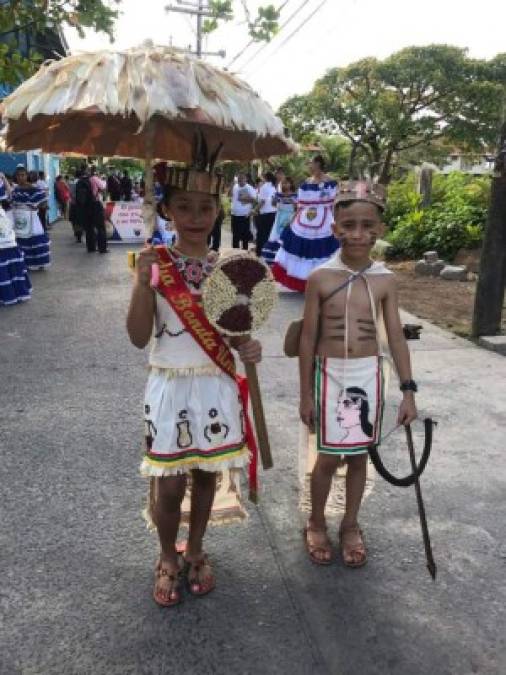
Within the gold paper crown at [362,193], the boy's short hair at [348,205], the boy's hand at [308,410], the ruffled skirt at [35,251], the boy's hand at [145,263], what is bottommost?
the ruffled skirt at [35,251]

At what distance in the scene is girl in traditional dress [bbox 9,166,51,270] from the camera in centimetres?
1030

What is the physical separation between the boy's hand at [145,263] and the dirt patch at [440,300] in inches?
209

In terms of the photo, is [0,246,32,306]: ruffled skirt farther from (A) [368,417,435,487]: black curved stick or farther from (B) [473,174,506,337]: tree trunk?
(A) [368,417,435,487]: black curved stick

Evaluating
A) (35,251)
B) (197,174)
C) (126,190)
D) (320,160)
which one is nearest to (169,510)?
(197,174)

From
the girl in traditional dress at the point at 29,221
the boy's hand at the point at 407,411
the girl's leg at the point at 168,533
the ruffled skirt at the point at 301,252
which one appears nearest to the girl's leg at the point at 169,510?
the girl's leg at the point at 168,533

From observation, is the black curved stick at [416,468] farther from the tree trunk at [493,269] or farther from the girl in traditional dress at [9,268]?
the girl in traditional dress at [9,268]

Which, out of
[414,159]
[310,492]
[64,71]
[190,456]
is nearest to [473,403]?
[310,492]

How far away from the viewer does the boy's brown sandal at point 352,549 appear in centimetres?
271

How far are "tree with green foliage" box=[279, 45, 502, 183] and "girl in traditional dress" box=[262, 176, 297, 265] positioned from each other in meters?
15.3

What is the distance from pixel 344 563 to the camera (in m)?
2.72

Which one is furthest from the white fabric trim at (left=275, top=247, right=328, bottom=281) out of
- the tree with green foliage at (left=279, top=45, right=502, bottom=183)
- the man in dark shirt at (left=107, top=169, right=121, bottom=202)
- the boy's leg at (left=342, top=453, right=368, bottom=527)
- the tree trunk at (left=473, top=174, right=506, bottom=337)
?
the tree with green foliage at (left=279, top=45, right=502, bottom=183)

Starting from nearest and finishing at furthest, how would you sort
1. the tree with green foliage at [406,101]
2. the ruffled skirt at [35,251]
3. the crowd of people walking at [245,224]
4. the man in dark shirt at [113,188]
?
the crowd of people walking at [245,224]
the ruffled skirt at [35,251]
the man in dark shirt at [113,188]
the tree with green foliage at [406,101]

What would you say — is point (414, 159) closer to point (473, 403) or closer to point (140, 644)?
point (473, 403)

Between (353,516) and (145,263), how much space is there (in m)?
1.48
